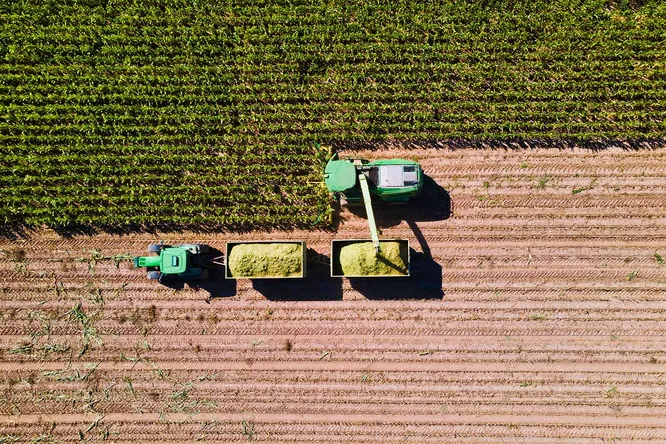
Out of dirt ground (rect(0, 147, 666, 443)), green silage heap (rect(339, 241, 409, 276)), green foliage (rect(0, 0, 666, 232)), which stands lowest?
dirt ground (rect(0, 147, 666, 443))

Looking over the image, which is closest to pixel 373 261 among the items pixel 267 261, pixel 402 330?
pixel 402 330

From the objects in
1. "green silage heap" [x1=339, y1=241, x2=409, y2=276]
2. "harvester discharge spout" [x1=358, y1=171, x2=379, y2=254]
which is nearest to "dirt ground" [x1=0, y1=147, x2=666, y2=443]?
"green silage heap" [x1=339, y1=241, x2=409, y2=276]

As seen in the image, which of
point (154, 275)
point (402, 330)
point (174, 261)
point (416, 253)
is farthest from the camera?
point (416, 253)

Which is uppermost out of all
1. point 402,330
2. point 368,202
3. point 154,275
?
point 368,202

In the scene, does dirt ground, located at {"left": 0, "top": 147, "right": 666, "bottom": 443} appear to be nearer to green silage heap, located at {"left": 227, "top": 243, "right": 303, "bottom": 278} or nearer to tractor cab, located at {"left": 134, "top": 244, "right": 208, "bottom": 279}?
tractor cab, located at {"left": 134, "top": 244, "right": 208, "bottom": 279}

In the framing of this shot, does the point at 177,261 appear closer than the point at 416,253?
Yes

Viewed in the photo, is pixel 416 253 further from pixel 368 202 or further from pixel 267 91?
pixel 267 91

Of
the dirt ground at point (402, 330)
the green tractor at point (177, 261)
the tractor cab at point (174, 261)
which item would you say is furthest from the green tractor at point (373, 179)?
the tractor cab at point (174, 261)
